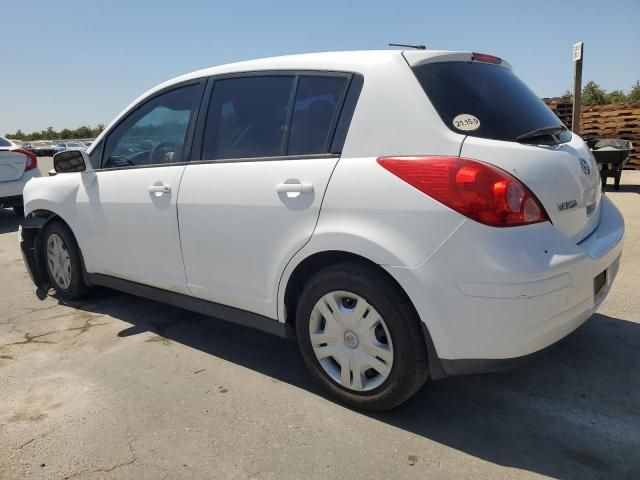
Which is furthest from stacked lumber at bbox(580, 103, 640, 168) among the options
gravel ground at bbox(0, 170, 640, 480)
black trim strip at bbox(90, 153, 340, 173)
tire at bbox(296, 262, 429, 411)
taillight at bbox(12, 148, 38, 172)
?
tire at bbox(296, 262, 429, 411)

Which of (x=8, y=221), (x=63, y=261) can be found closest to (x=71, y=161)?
(x=63, y=261)

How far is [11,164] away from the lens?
8.70 metres

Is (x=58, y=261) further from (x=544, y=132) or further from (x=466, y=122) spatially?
(x=544, y=132)

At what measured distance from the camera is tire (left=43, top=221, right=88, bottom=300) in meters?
4.33

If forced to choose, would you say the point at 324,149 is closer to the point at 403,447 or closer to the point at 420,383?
the point at 420,383

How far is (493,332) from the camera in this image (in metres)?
2.25

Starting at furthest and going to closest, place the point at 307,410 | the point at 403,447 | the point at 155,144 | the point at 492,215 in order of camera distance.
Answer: the point at 155,144
the point at 307,410
the point at 403,447
the point at 492,215

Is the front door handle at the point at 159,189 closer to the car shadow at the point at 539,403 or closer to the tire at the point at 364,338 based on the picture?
the car shadow at the point at 539,403

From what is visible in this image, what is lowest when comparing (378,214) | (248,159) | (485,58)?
(378,214)

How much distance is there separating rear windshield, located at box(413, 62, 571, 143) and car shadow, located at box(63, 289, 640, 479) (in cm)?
118

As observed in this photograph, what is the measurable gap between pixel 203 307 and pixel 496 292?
189 centimetres

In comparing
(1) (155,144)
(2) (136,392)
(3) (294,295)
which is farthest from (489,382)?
(1) (155,144)

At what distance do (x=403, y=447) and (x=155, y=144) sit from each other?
2524 millimetres

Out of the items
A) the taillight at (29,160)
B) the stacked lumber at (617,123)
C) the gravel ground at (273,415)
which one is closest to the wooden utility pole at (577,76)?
the stacked lumber at (617,123)
